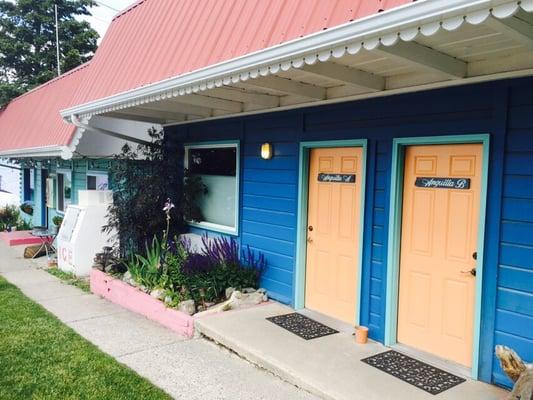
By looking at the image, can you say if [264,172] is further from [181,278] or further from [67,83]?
[67,83]

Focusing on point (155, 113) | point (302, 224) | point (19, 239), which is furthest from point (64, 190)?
point (302, 224)

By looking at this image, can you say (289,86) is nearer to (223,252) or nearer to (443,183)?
(443,183)

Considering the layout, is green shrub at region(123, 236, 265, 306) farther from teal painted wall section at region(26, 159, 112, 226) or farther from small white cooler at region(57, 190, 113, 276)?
teal painted wall section at region(26, 159, 112, 226)

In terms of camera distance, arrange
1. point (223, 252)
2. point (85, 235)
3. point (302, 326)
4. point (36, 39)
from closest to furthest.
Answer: point (302, 326) → point (223, 252) → point (85, 235) → point (36, 39)

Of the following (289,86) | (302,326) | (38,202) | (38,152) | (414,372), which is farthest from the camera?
(38,202)

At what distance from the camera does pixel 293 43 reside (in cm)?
312

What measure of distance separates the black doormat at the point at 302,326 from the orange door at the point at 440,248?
2.59 feet

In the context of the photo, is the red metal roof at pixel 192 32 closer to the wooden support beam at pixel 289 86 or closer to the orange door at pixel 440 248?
the wooden support beam at pixel 289 86

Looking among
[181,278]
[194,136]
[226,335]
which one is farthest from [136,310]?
[194,136]

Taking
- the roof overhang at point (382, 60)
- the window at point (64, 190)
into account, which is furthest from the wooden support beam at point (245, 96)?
the window at point (64, 190)

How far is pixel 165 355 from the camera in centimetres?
448

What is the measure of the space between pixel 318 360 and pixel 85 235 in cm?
542

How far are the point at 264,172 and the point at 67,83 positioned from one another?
24.7 ft

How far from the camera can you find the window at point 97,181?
9.04 metres
